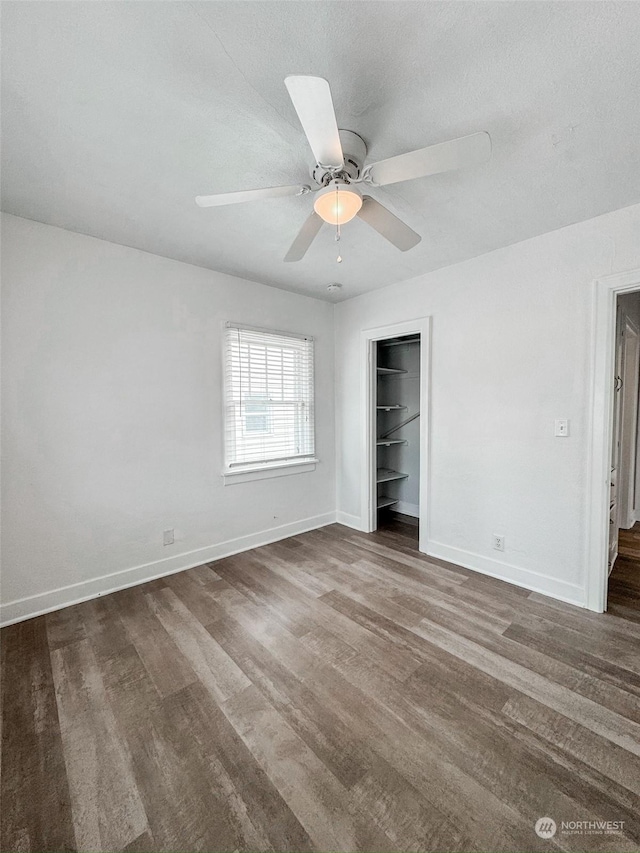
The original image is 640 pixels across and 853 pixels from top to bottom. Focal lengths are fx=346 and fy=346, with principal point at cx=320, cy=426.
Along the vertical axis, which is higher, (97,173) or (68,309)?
(97,173)

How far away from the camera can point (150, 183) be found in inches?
73.7

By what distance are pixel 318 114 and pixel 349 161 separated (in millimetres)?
500

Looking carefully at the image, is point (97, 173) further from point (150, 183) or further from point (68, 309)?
point (68, 309)

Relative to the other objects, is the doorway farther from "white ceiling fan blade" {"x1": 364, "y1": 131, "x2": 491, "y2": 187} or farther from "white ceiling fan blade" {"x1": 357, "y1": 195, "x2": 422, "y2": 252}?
"white ceiling fan blade" {"x1": 364, "y1": 131, "x2": 491, "y2": 187}

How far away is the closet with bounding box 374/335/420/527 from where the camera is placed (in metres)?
4.46

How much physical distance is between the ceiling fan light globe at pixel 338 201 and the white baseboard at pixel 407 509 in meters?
3.70

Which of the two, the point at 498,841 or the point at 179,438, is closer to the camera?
the point at 498,841

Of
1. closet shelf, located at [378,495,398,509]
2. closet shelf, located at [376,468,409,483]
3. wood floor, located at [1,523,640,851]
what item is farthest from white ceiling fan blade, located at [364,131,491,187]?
closet shelf, located at [378,495,398,509]

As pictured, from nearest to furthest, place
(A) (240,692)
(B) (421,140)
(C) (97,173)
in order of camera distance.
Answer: (B) (421,140) → (A) (240,692) → (C) (97,173)

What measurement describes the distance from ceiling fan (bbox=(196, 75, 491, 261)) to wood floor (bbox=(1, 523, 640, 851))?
2.20 meters

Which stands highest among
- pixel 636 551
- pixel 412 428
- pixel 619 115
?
pixel 619 115

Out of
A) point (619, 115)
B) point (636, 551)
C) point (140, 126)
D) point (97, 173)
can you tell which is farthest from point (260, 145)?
point (636, 551)

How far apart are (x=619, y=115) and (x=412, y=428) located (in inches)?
133

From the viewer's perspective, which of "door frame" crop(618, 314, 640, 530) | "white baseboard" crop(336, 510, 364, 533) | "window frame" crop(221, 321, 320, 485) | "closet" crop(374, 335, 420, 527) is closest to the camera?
"window frame" crop(221, 321, 320, 485)
